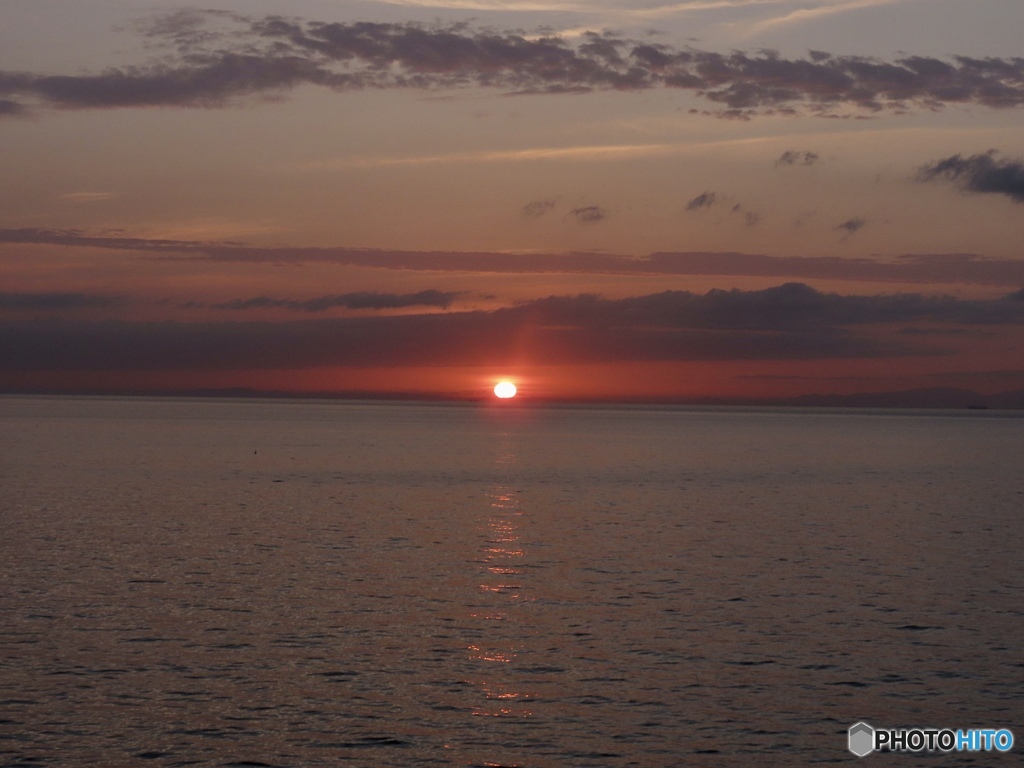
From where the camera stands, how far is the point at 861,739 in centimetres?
2591

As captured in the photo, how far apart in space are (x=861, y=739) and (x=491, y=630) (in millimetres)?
13585

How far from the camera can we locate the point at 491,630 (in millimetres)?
36312

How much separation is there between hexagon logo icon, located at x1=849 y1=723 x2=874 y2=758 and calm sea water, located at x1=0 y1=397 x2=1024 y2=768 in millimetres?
246

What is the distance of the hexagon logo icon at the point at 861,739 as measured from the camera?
83.3ft

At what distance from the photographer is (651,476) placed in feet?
378

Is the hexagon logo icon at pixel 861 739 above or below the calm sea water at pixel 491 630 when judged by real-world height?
below

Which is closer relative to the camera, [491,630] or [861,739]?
[861,739]

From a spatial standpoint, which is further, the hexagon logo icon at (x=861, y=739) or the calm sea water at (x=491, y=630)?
the calm sea water at (x=491, y=630)

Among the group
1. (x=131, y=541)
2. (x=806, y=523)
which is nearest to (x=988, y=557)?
(x=806, y=523)

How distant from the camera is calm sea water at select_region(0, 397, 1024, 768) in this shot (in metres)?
25.8

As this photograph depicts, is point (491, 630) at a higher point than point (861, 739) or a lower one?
higher

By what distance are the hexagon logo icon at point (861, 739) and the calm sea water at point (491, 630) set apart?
246mm

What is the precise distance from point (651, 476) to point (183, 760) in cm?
9372

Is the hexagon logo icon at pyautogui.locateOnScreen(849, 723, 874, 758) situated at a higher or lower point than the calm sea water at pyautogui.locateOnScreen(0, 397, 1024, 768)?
lower
